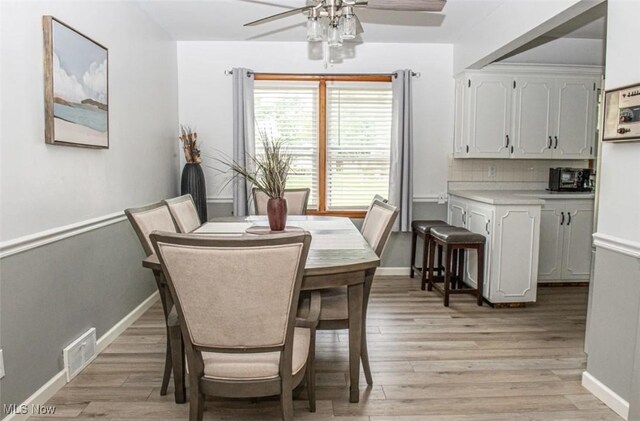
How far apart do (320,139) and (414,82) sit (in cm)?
121

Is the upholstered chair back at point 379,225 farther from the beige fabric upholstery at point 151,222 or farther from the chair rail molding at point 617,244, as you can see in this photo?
the beige fabric upholstery at point 151,222

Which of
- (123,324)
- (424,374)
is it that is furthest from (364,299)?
(123,324)

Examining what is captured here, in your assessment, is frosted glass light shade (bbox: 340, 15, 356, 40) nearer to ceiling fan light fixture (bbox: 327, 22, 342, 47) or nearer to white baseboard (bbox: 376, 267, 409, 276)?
ceiling fan light fixture (bbox: 327, 22, 342, 47)

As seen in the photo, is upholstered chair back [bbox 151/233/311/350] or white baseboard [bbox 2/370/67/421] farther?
white baseboard [bbox 2/370/67/421]

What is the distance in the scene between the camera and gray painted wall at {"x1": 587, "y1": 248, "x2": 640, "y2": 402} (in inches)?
85.8

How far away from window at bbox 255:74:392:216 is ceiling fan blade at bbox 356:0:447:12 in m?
2.08

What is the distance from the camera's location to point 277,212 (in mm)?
2812

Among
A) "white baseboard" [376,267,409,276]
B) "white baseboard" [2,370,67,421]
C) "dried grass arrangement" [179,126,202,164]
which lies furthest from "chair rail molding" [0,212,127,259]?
"white baseboard" [376,267,409,276]

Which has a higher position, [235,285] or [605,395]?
[235,285]

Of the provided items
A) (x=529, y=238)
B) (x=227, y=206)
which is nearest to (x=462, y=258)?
(x=529, y=238)

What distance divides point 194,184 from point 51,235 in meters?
2.17

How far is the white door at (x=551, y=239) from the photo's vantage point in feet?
14.7

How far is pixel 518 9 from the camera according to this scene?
10.9 ft

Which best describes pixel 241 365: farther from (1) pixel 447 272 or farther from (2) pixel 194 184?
(2) pixel 194 184
